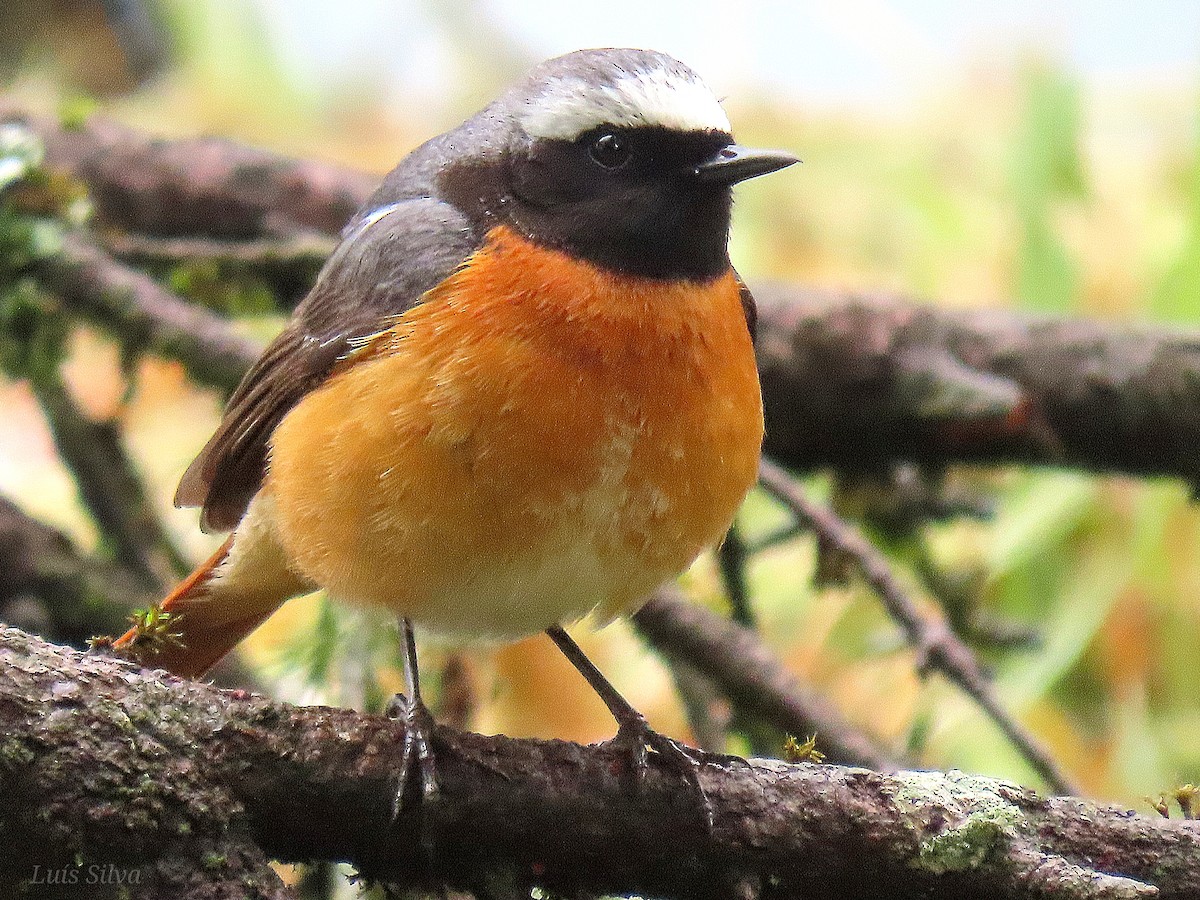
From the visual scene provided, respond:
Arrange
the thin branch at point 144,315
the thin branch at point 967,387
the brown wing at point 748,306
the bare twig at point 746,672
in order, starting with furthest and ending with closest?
the thin branch at point 967,387 → the thin branch at point 144,315 → the bare twig at point 746,672 → the brown wing at point 748,306

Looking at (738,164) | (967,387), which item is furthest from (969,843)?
(967,387)

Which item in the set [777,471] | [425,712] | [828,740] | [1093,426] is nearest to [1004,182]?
[1093,426]

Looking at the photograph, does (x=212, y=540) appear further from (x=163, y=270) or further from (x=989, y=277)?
(x=989, y=277)

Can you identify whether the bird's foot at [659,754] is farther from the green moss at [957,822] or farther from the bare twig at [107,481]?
the bare twig at [107,481]

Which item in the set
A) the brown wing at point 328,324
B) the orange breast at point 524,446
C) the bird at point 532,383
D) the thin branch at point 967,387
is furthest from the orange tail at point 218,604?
the thin branch at point 967,387

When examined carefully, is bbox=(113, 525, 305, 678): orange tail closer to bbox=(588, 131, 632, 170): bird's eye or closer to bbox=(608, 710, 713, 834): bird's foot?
bbox=(608, 710, 713, 834): bird's foot

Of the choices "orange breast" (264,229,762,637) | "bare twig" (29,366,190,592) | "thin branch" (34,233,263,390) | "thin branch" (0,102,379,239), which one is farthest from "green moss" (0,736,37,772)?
"thin branch" (0,102,379,239)
